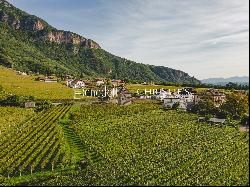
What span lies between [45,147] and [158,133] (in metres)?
21.0

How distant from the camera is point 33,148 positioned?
60656 millimetres

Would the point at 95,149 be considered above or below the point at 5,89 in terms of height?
below

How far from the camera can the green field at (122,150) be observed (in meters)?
43.3

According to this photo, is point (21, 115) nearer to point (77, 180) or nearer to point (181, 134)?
point (181, 134)

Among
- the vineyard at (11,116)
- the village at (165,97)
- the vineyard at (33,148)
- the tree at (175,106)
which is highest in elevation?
the village at (165,97)

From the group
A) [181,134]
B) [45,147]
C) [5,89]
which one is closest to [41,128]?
[45,147]

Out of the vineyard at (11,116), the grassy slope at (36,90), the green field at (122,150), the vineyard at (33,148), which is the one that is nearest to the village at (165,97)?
the grassy slope at (36,90)

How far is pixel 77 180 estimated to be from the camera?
4325 cm

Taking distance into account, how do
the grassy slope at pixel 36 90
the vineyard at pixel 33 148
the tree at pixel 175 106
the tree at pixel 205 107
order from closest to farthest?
the vineyard at pixel 33 148 < the tree at pixel 205 107 < the tree at pixel 175 106 < the grassy slope at pixel 36 90

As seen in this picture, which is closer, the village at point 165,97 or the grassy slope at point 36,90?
the village at point 165,97

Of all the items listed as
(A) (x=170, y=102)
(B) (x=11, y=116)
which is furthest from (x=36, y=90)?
(A) (x=170, y=102)

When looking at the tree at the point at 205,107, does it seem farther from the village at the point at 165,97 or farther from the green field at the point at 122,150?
the green field at the point at 122,150

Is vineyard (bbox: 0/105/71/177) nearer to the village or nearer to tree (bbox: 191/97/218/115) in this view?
the village

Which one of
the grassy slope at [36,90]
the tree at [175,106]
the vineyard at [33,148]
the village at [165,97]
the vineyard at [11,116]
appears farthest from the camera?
the grassy slope at [36,90]
